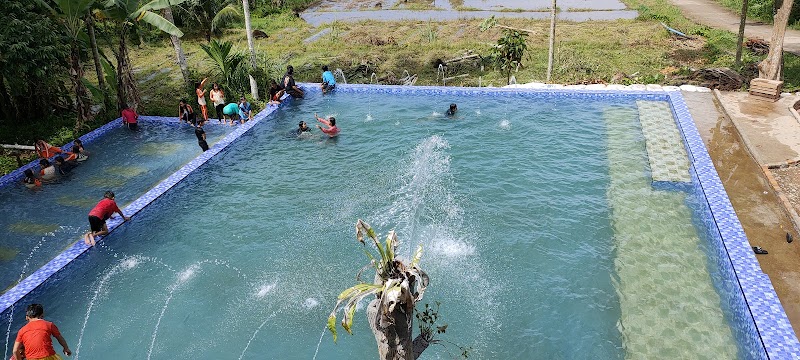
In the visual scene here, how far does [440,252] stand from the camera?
11.0 m

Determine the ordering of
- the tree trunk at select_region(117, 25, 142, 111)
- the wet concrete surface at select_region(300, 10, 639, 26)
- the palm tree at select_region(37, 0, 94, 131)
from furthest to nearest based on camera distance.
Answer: the wet concrete surface at select_region(300, 10, 639, 26) < the tree trunk at select_region(117, 25, 142, 111) < the palm tree at select_region(37, 0, 94, 131)

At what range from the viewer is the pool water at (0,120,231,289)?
1131 cm

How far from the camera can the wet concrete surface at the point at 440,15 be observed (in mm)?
36812

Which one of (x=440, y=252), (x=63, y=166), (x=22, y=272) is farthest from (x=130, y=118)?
(x=440, y=252)

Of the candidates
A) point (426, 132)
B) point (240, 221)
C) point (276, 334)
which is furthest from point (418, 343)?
point (426, 132)

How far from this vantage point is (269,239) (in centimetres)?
1170

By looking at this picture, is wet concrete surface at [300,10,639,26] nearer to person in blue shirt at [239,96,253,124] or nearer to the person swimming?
person in blue shirt at [239,96,253,124]

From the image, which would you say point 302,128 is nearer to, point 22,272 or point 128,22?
point 128,22

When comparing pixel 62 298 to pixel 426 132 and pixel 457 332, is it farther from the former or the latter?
pixel 426 132

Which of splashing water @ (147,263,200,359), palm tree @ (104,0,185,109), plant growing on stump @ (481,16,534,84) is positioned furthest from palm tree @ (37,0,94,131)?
plant growing on stump @ (481,16,534,84)

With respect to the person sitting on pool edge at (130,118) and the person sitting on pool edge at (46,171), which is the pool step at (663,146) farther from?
the person sitting on pool edge at (130,118)

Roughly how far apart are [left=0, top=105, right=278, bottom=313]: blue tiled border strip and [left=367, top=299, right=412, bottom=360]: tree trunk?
313 inches

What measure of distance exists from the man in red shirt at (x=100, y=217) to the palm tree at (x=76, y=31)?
26.4ft

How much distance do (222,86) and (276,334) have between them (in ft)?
45.6
